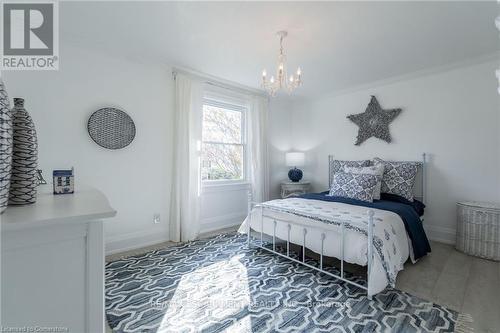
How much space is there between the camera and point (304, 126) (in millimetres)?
5047

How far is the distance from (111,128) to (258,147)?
7.86ft

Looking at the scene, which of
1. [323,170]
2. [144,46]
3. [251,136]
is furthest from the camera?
[323,170]

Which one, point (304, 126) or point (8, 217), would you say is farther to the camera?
point (304, 126)

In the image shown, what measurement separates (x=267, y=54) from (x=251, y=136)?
1.68m

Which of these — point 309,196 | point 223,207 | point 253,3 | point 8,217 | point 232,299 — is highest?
point 253,3

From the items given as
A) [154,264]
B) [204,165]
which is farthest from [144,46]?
[154,264]

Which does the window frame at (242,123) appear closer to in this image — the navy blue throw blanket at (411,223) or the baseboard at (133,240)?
the baseboard at (133,240)

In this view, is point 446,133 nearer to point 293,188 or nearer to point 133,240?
point 293,188

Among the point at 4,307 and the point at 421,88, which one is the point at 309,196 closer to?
the point at 421,88

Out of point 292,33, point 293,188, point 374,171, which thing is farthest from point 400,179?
point 292,33

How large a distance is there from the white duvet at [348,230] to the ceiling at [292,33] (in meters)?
1.86

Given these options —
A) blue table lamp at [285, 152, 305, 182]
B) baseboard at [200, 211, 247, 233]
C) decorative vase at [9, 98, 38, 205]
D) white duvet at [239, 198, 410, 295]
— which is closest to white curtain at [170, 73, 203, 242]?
baseboard at [200, 211, 247, 233]

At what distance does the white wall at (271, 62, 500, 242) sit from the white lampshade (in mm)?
856

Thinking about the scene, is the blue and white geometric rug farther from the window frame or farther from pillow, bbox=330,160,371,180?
pillow, bbox=330,160,371,180
